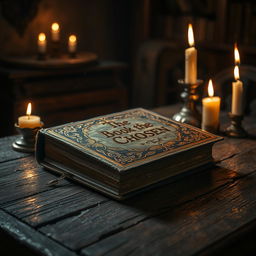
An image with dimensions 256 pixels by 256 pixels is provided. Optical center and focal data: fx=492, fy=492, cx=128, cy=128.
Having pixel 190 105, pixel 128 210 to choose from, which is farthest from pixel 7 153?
pixel 190 105

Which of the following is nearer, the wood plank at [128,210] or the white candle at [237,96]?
the wood plank at [128,210]

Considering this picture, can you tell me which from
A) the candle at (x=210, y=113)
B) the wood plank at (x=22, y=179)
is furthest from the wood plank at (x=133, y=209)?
the candle at (x=210, y=113)

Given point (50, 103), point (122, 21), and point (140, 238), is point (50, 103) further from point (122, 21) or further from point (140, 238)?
point (140, 238)

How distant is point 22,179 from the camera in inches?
52.2

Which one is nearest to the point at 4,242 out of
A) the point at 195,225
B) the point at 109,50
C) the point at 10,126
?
the point at 195,225

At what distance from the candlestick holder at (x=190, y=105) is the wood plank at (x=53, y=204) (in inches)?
24.1

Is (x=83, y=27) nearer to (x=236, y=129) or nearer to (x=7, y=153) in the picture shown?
(x=236, y=129)

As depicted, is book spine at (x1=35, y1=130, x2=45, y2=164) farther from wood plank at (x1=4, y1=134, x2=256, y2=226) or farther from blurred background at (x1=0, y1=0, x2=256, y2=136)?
blurred background at (x1=0, y1=0, x2=256, y2=136)

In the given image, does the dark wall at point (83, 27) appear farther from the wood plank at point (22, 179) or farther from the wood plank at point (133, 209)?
the wood plank at point (133, 209)

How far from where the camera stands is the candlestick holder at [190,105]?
1730mm

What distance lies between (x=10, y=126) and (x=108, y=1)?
148 cm

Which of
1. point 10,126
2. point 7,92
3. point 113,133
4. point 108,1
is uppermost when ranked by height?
point 108,1

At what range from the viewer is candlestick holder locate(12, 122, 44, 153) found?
1536mm

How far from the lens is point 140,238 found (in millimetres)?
1015
